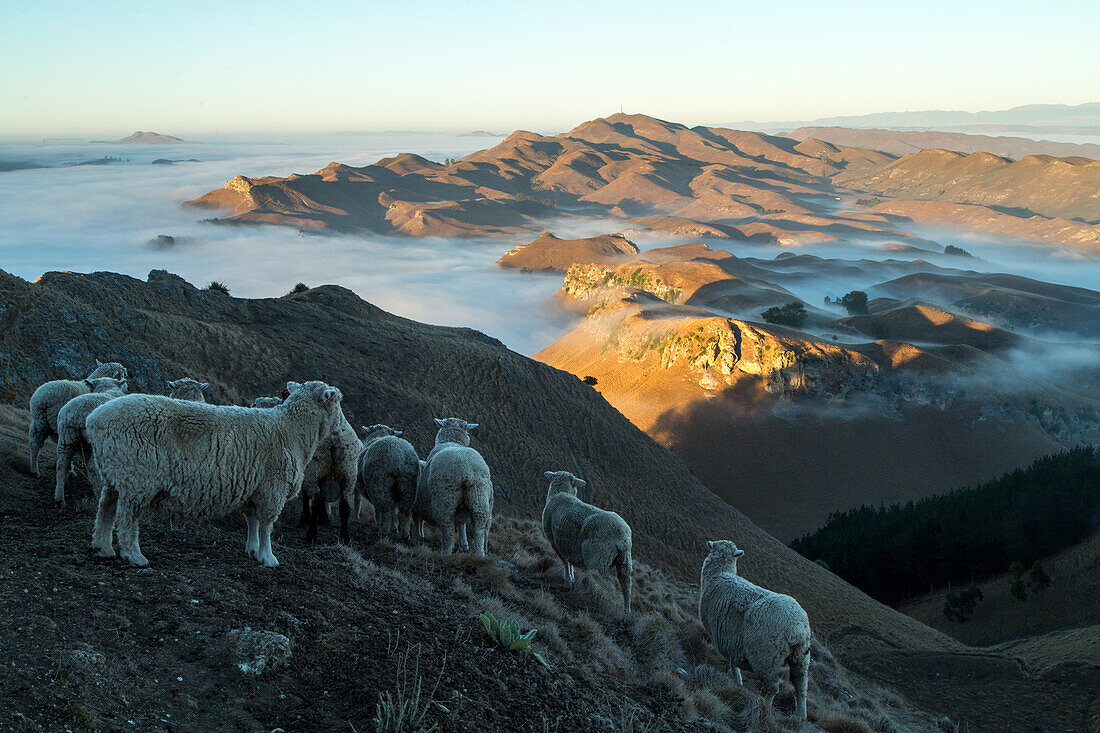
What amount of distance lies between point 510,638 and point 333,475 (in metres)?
4.93

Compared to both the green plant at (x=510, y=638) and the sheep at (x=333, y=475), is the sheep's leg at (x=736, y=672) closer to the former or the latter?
the green plant at (x=510, y=638)

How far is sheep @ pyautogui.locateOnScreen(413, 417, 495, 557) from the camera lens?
1220 cm

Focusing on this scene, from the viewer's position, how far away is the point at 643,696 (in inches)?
318

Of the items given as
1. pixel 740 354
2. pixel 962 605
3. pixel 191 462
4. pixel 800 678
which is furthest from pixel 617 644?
pixel 740 354

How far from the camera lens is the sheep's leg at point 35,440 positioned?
11.0 metres

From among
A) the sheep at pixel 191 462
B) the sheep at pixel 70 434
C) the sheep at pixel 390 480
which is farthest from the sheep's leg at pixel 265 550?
the sheep at pixel 390 480

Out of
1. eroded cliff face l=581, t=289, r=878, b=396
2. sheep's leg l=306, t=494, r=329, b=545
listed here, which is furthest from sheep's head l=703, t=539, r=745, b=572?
eroded cliff face l=581, t=289, r=878, b=396

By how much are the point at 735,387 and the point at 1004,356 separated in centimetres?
3512

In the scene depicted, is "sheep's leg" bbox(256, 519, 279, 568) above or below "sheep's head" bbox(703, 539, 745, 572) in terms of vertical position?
above

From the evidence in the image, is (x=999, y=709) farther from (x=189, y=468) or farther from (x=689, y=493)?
(x=689, y=493)

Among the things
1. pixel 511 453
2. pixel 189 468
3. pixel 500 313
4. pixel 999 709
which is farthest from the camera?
pixel 500 313

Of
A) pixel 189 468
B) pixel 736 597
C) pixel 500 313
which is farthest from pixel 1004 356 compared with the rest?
pixel 500 313

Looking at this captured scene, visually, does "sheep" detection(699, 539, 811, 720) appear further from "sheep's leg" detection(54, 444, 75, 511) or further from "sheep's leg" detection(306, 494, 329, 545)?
"sheep's leg" detection(54, 444, 75, 511)

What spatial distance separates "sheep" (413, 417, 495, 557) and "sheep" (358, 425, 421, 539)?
315 mm
